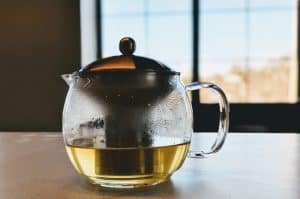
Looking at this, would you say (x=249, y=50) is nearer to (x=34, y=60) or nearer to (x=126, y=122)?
(x=34, y=60)

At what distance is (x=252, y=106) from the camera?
2.53 m

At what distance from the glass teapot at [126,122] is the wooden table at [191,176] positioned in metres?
0.03

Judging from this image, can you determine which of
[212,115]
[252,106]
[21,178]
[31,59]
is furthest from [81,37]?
[21,178]

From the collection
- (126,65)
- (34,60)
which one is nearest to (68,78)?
(126,65)

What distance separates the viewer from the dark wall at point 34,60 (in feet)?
8.00

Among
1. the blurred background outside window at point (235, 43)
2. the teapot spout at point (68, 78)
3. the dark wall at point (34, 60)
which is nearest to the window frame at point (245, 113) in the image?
the blurred background outside window at point (235, 43)

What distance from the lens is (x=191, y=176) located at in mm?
493

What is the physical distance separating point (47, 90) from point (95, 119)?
212 centimetres

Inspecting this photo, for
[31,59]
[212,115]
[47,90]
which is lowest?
[212,115]

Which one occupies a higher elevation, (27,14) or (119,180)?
(27,14)

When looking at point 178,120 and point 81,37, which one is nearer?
point 178,120

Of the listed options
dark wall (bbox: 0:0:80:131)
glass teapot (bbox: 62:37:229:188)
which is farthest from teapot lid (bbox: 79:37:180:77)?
dark wall (bbox: 0:0:80:131)

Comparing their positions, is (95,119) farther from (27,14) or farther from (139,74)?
(27,14)

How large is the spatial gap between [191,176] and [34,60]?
2183 mm
